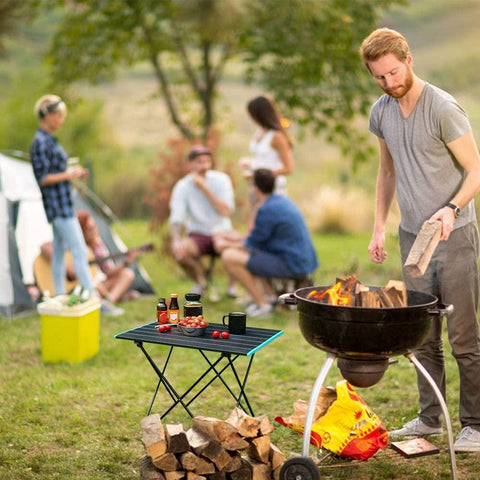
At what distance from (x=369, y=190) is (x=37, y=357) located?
7695 mm

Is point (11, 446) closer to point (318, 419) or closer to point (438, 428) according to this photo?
point (318, 419)

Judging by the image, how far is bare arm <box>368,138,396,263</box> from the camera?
328 centimetres

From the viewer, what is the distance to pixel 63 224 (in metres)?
5.31

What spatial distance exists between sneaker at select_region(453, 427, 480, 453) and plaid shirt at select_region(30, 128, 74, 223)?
320 centimetres

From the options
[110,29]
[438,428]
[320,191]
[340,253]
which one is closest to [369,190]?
[320,191]

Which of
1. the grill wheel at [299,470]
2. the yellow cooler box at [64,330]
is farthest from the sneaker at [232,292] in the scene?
the grill wheel at [299,470]

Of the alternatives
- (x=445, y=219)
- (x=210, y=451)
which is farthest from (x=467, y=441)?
(x=210, y=451)

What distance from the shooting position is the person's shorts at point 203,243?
6402 millimetres

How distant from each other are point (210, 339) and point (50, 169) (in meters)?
2.60

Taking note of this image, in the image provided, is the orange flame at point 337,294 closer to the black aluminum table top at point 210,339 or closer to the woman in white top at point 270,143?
the black aluminum table top at point 210,339

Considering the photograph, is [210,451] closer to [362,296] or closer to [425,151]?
[362,296]

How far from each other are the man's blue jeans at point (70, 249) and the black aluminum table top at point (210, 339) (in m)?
2.14

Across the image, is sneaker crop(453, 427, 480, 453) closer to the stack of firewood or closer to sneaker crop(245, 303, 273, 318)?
the stack of firewood

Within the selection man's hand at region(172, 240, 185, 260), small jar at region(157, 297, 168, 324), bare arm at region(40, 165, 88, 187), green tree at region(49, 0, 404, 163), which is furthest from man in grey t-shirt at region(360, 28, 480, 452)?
green tree at region(49, 0, 404, 163)
